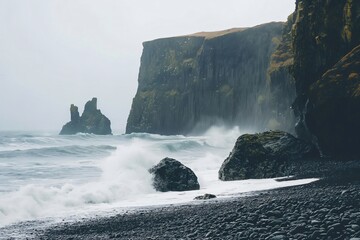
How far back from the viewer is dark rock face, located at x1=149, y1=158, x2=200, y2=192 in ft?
84.0

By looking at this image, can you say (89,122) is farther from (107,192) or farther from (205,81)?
(107,192)

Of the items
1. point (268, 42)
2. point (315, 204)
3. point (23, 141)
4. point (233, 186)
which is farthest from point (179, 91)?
point (315, 204)

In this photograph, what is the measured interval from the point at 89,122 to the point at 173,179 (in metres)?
162

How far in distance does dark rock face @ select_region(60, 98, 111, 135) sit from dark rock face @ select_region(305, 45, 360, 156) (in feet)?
510

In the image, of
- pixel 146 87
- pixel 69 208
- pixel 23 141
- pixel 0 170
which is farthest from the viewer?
pixel 146 87

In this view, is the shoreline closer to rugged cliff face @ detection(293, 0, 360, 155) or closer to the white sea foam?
the white sea foam

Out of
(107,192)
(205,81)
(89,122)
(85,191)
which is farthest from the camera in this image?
(89,122)

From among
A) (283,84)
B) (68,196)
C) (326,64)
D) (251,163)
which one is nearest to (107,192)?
(68,196)

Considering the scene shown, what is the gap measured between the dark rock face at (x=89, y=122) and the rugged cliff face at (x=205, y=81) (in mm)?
33293

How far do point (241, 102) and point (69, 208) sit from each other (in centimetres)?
9836

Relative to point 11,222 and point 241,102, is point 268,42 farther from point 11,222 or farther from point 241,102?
point 11,222

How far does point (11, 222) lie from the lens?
1817 cm

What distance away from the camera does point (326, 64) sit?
3453 centimetres

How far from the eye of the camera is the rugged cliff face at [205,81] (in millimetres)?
113250
